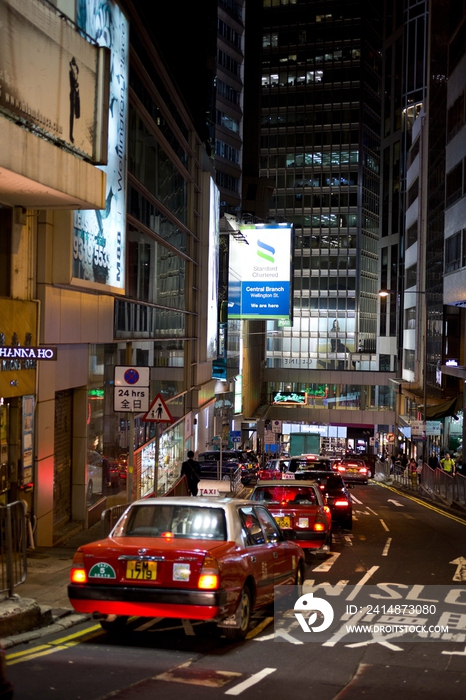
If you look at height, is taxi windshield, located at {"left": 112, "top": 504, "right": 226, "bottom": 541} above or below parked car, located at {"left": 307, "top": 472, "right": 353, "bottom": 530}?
above

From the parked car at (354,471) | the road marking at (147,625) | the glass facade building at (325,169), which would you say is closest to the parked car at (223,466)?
the parked car at (354,471)

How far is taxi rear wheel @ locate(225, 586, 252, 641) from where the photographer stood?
8758 millimetres

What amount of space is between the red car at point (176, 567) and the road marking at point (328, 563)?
457cm

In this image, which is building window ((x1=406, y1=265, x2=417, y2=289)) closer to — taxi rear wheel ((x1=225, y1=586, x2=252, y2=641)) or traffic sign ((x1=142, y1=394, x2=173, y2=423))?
traffic sign ((x1=142, y1=394, x2=173, y2=423))

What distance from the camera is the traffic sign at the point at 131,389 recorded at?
14734 mm

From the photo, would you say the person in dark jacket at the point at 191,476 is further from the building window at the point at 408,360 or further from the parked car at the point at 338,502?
the building window at the point at 408,360

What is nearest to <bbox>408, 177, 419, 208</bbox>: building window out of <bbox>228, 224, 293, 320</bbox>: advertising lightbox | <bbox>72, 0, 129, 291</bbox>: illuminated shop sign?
<bbox>228, 224, 293, 320</bbox>: advertising lightbox

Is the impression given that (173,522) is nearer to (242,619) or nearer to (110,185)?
(242,619)

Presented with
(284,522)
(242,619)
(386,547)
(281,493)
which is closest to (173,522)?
(242,619)

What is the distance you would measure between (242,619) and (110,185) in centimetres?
1171

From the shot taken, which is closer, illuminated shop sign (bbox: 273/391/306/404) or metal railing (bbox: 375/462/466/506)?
metal railing (bbox: 375/462/466/506)

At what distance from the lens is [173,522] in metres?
9.34

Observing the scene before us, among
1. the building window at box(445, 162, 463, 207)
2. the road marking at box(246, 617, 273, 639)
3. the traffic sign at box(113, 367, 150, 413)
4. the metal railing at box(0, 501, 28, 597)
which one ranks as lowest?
the road marking at box(246, 617, 273, 639)

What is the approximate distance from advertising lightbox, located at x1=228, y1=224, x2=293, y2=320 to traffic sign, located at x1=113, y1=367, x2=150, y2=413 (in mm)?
32326
